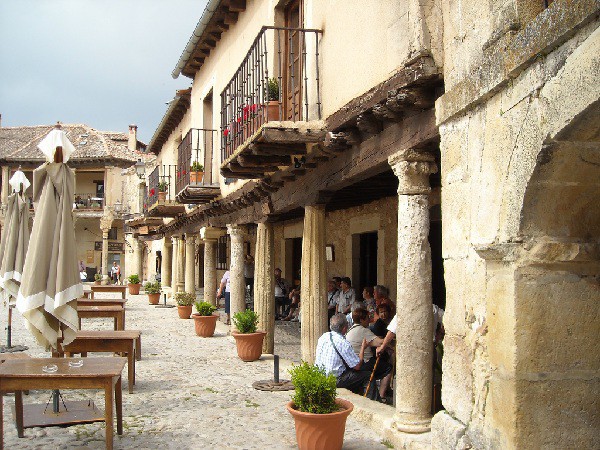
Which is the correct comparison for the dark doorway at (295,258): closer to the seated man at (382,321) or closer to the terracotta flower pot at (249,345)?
the terracotta flower pot at (249,345)

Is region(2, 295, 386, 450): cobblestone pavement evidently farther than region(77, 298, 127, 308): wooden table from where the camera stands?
No

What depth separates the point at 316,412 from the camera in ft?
15.9

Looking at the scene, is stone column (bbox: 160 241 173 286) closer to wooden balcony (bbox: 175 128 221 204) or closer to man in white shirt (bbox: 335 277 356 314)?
wooden balcony (bbox: 175 128 221 204)

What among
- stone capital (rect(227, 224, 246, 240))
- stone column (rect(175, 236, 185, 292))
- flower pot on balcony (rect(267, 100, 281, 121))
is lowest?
stone column (rect(175, 236, 185, 292))

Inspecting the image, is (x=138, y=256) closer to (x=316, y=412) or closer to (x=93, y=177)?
(x=93, y=177)

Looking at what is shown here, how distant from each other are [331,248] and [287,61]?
5268mm

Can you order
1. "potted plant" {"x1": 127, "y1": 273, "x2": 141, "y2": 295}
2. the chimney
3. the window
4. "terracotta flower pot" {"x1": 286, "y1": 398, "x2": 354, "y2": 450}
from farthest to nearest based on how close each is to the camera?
the chimney → "potted plant" {"x1": 127, "y1": 273, "x2": 141, "y2": 295} → the window → "terracotta flower pot" {"x1": 286, "y1": 398, "x2": 354, "y2": 450}

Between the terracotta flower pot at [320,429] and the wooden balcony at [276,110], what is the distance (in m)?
2.86

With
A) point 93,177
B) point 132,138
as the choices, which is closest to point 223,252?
point 93,177

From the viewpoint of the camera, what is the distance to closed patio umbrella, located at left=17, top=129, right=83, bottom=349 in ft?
17.5

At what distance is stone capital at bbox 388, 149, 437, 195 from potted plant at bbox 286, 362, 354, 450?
171 cm

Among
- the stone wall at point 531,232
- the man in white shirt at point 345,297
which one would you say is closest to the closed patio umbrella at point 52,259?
the stone wall at point 531,232

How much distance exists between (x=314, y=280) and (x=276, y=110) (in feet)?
7.29

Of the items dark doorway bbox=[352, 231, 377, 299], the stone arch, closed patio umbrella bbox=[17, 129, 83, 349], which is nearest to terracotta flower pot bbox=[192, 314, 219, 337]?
dark doorway bbox=[352, 231, 377, 299]
